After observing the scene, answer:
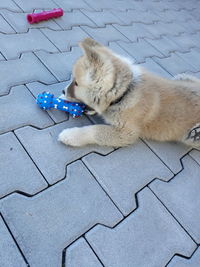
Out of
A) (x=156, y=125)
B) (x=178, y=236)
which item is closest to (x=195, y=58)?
(x=156, y=125)

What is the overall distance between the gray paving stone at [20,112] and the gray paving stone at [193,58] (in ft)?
8.70

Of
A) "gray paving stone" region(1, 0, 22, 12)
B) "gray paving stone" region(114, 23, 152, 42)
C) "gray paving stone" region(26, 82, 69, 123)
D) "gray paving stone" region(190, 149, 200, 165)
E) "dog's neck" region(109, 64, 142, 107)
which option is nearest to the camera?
"dog's neck" region(109, 64, 142, 107)

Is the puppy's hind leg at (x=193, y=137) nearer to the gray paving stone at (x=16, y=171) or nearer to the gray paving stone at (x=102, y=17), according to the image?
the gray paving stone at (x=16, y=171)

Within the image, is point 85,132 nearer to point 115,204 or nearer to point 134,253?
point 115,204

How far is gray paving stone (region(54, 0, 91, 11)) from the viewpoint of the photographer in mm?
3661

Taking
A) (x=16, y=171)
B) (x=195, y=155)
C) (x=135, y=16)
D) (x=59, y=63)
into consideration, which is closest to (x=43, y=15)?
(x=59, y=63)

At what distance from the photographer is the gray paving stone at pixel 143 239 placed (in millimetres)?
1615

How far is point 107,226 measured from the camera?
1.71 meters

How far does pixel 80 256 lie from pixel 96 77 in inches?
49.5

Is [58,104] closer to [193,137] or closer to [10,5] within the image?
[193,137]

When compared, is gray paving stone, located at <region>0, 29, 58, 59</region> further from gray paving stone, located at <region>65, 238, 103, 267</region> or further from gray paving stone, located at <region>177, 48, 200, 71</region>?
gray paving stone, located at <region>177, 48, 200, 71</region>

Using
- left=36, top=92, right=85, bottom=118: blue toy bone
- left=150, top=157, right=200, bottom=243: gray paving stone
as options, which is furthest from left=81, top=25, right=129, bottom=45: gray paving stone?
left=150, top=157, right=200, bottom=243: gray paving stone

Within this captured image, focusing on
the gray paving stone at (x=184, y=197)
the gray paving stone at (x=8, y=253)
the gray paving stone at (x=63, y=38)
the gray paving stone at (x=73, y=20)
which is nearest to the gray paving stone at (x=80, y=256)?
the gray paving stone at (x=8, y=253)

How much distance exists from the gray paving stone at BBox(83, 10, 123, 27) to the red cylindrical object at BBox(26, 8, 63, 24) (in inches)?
22.4
